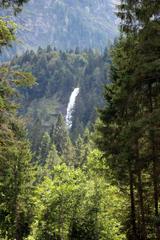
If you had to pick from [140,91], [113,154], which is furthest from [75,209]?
[140,91]

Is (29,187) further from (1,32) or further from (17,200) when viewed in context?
(1,32)

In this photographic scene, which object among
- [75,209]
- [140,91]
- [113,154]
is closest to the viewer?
[140,91]

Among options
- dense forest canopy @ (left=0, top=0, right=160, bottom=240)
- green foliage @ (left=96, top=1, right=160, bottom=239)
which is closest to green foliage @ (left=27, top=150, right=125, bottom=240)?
dense forest canopy @ (left=0, top=0, right=160, bottom=240)

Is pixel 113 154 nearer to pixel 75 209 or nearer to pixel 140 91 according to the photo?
pixel 75 209

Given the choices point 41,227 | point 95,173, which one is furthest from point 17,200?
point 41,227

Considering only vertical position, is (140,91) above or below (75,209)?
above

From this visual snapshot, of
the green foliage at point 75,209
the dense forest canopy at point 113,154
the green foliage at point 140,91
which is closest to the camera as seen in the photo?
the dense forest canopy at point 113,154

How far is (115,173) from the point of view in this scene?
27.7 metres

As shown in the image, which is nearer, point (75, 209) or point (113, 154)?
point (75, 209)

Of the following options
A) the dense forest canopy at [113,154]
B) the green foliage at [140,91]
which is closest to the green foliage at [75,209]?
the dense forest canopy at [113,154]

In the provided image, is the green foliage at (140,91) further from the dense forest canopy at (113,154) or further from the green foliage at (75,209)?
the green foliage at (75,209)

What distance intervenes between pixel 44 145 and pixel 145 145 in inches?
4449

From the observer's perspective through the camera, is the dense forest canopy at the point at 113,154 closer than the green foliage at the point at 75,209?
Yes

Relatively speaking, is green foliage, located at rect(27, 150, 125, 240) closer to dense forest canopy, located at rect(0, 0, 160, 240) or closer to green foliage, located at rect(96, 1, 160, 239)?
dense forest canopy, located at rect(0, 0, 160, 240)
